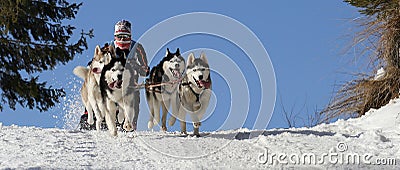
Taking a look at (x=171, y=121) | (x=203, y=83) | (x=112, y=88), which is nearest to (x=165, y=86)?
(x=171, y=121)

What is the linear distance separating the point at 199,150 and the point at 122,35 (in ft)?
11.5

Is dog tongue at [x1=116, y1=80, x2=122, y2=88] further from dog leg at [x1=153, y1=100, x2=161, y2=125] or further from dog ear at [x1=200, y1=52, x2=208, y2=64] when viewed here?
dog ear at [x1=200, y1=52, x2=208, y2=64]

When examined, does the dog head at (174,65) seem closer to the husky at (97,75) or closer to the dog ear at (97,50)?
the husky at (97,75)

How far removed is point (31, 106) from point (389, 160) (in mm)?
12363

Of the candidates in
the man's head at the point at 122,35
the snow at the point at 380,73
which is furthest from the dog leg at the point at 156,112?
the snow at the point at 380,73

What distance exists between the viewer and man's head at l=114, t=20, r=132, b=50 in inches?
416

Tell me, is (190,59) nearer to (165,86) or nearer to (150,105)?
(165,86)

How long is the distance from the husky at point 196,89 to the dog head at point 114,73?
2.97ft

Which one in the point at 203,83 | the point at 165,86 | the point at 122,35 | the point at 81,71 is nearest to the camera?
the point at 203,83

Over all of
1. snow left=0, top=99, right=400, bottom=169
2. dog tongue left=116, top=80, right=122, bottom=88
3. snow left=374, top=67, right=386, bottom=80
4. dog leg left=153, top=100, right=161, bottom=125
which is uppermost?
snow left=374, top=67, right=386, bottom=80

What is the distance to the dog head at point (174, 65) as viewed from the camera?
9.58 m

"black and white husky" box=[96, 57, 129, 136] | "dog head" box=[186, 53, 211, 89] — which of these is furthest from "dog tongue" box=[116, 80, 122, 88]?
"dog head" box=[186, 53, 211, 89]

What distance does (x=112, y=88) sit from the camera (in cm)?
910

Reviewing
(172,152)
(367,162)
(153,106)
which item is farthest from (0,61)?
(367,162)
